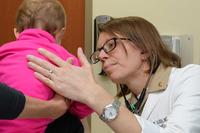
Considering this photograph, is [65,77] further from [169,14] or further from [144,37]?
[169,14]

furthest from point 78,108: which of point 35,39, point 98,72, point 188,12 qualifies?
point 188,12

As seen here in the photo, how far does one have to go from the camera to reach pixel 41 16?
1335 millimetres

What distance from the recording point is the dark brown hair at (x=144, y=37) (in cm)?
156

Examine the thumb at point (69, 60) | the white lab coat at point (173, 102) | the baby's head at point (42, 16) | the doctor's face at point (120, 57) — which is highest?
the baby's head at point (42, 16)

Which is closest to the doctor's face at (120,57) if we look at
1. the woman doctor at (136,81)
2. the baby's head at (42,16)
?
the woman doctor at (136,81)

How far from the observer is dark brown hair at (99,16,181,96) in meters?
1.56

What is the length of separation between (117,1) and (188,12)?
1.57 feet

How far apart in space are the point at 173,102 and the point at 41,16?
63 cm

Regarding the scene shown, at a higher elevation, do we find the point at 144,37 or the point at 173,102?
the point at 144,37

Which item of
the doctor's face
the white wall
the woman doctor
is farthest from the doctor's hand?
the white wall

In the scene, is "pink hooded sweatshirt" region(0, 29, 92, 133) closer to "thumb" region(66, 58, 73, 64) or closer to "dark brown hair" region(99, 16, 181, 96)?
"thumb" region(66, 58, 73, 64)

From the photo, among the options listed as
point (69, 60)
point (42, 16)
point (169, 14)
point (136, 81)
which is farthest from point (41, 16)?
point (169, 14)

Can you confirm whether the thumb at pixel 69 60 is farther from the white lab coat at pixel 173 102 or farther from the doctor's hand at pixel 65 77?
the white lab coat at pixel 173 102

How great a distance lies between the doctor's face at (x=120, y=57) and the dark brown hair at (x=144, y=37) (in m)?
0.03
